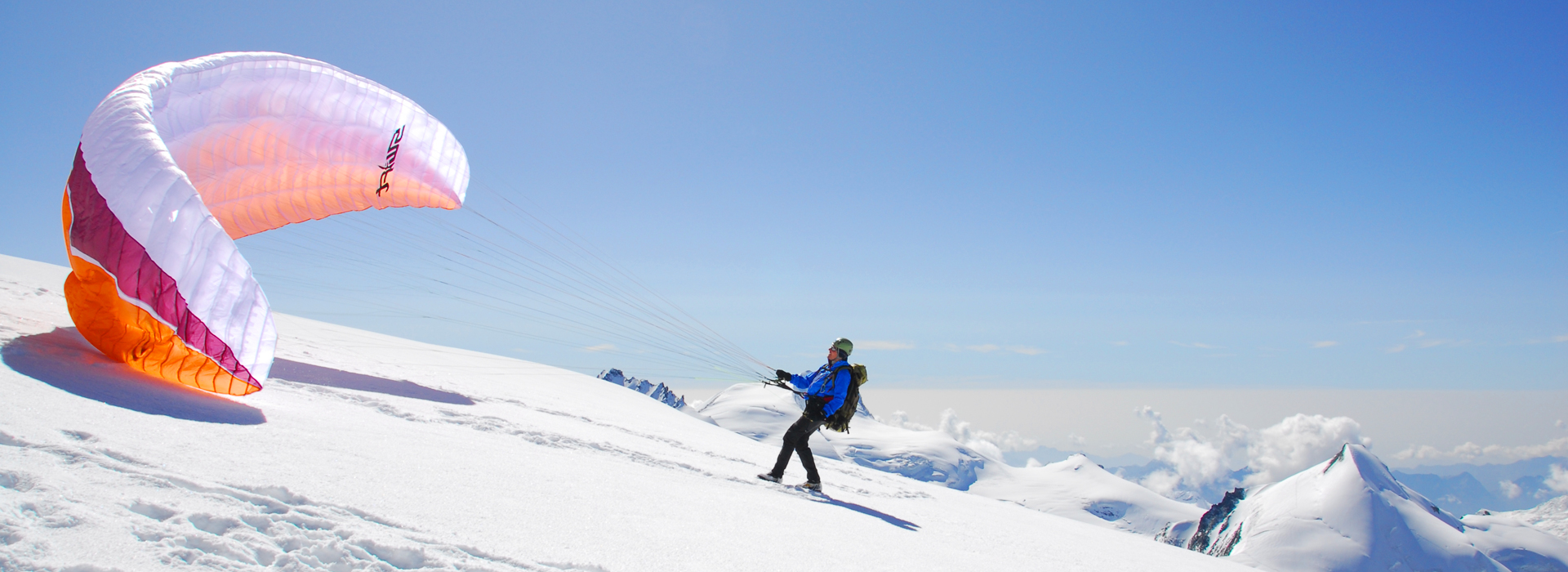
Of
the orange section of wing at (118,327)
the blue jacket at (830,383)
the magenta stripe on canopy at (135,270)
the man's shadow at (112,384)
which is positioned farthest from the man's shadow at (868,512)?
the orange section of wing at (118,327)

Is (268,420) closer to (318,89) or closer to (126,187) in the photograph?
(126,187)

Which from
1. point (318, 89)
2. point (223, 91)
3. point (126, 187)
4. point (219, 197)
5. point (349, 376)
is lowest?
point (349, 376)

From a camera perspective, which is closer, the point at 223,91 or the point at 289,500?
the point at 289,500

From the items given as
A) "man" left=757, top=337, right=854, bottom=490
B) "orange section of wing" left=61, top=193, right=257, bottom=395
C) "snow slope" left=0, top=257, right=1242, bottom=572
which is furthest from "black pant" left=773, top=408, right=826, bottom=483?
"orange section of wing" left=61, top=193, right=257, bottom=395

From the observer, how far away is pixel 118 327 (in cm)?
571

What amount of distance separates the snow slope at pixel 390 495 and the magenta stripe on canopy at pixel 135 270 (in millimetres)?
354

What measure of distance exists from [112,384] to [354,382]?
278cm

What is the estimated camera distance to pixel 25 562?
87.7 inches

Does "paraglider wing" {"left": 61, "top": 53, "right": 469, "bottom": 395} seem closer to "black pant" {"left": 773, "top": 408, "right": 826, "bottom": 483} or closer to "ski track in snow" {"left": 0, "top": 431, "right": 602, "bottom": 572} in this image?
"ski track in snow" {"left": 0, "top": 431, "right": 602, "bottom": 572}

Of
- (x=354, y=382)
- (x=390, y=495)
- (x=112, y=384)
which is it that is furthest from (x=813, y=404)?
(x=112, y=384)

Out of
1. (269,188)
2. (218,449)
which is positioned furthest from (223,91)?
(218,449)

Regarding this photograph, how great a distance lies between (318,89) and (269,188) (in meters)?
1.51

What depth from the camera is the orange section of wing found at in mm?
5344

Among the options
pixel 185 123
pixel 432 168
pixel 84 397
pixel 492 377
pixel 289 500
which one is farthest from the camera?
pixel 492 377
